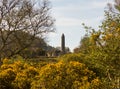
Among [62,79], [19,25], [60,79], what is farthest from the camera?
[19,25]

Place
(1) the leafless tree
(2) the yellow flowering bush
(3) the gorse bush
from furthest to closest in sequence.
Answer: (1) the leafless tree → (2) the yellow flowering bush → (3) the gorse bush

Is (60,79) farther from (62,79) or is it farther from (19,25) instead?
(19,25)

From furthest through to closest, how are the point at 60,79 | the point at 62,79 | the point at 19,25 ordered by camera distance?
1. the point at 19,25
2. the point at 62,79
3. the point at 60,79

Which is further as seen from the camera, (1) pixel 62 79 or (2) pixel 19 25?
(2) pixel 19 25

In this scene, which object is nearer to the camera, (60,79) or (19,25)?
(60,79)

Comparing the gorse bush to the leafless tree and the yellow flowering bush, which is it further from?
the leafless tree

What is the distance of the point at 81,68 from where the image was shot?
14.5 m

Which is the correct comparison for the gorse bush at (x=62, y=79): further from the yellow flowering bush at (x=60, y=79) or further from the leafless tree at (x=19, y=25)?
the leafless tree at (x=19, y=25)

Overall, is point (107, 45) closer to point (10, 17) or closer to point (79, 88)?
point (79, 88)

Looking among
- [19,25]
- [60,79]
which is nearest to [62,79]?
[60,79]

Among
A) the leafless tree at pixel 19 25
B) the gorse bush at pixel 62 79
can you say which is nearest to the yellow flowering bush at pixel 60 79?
the gorse bush at pixel 62 79

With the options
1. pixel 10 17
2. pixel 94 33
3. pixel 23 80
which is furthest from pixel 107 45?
pixel 10 17

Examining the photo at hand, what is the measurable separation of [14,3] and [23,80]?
28.9 m

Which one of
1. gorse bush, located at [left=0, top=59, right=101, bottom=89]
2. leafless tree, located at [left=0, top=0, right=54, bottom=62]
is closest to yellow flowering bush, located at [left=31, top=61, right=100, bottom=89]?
gorse bush, located at [left=0, top=59, right=101, bottom=89]
